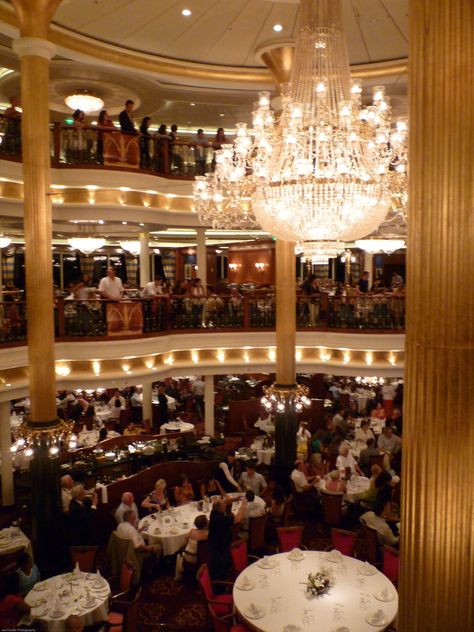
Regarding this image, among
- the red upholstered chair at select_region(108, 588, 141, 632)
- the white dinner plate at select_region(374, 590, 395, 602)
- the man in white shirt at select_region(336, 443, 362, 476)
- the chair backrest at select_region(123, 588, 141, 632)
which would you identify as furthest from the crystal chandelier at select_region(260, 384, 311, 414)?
the chair backrest at select_region(123, 588, 141, 632)

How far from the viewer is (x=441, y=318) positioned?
252 cm

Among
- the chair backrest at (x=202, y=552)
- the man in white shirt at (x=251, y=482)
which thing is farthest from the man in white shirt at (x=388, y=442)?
the chair backrest at (x=202, y=552)

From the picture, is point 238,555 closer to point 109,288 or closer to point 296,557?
point 296,557

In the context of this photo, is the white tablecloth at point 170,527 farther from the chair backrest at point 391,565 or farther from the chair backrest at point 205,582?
the chair backrest at point 391,565

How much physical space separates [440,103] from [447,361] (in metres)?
1.13

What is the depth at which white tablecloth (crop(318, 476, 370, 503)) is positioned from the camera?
9.43 m

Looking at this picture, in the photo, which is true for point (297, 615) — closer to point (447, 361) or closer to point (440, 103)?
point (447, 361)

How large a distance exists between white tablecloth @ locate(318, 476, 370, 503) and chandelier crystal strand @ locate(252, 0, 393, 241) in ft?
17.5

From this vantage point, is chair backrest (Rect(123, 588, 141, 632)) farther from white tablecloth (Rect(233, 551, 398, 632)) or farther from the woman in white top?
the woman in white top

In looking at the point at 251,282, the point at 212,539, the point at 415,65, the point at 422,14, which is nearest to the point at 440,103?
the point at 415,65

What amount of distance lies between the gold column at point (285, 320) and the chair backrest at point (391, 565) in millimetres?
4654

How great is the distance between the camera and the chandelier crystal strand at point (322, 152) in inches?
203

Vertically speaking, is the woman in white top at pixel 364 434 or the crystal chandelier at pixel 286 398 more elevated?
the crystal chandelier at pixel 286 398

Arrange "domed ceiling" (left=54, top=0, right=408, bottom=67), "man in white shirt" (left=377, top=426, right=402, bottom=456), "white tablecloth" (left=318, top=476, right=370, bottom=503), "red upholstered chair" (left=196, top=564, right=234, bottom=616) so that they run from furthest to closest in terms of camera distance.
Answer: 1. "man in white shirt" (left=377, top=426, right=402, bottom=456)
2. "white tablecloth" (left=318, top=476, right=370, bottom=503)
3. "domed ceiling" (left=54, top=0, right=408, bottom=67)
4. "red upholstered chair" (left=196, top=564, right=234, bottom=616)
